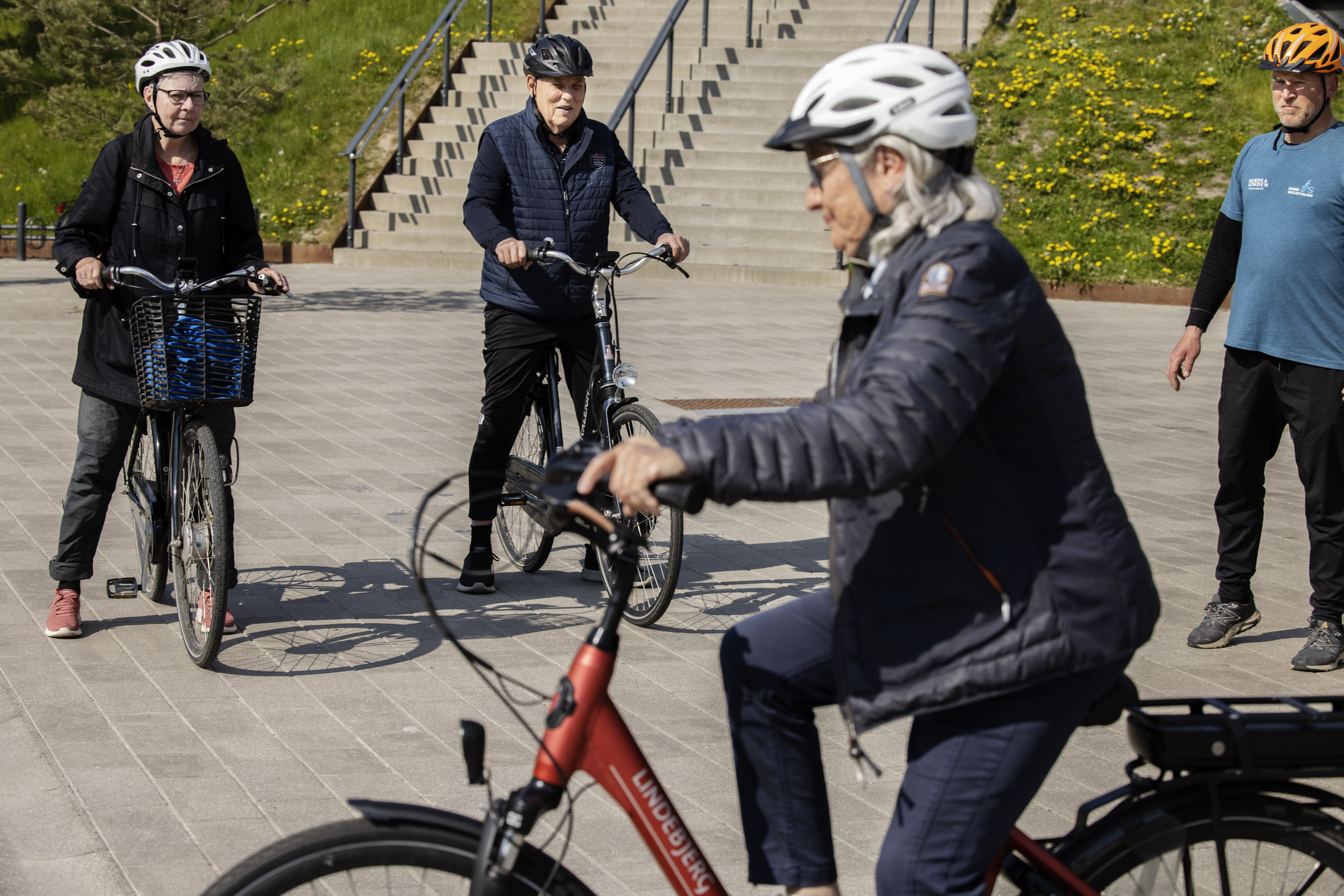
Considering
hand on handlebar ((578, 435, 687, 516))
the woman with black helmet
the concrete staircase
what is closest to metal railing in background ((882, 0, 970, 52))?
the concrete staircase

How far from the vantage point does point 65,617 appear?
510 cm

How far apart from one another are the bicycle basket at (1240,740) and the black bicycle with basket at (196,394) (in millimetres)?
3165

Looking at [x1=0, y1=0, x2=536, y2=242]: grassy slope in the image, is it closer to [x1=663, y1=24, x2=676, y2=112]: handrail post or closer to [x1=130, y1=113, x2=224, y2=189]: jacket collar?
[x1=663, y1=24, x2=676, y2=112]: handrail post

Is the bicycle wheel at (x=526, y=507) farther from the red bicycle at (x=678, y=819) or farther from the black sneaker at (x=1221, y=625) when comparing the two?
the red bicycle at (x=678, y=819)

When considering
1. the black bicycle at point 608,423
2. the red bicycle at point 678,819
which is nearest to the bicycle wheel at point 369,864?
the red bicycle at point 678,819

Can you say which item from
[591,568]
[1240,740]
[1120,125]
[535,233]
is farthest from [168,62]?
[1120,125]

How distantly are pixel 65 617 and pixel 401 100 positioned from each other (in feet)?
52.8

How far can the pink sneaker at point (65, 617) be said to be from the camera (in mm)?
5090

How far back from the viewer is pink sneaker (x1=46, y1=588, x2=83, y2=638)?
5090 millimetres

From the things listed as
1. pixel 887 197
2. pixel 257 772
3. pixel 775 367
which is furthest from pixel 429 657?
pixel 775 367

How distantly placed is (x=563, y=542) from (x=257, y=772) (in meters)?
2.95

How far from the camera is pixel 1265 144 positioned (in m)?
5.35

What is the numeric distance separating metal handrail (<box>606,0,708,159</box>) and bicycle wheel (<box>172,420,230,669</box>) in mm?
13846

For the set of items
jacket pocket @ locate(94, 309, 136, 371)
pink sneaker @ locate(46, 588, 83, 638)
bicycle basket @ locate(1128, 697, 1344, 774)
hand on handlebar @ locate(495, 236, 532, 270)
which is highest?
hand on handlebar @ locate(495, 236, 532, 270)
